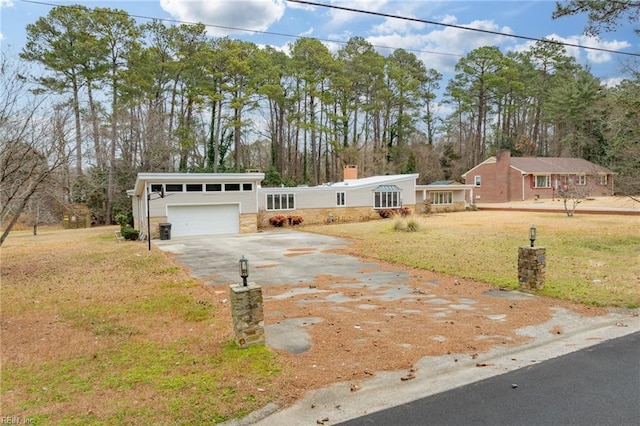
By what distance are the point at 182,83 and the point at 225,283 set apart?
91.8 ft

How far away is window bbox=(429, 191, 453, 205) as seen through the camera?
3209 centimetres

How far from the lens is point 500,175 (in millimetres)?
37062

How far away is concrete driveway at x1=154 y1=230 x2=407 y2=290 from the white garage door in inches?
64.3

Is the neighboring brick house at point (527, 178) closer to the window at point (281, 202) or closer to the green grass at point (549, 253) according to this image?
the green grass at point (549, 253)

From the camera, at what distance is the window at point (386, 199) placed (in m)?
27.9

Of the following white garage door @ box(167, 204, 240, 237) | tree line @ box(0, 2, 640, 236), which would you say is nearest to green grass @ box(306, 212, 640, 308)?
tree line @ box(0, 2, 640, 236)

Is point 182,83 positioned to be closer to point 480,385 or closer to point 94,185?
point 94,185

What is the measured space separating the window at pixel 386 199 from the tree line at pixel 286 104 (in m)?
8.62

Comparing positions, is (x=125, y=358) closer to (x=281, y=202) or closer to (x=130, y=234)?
(x=130, y=234)

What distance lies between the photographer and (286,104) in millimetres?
37656

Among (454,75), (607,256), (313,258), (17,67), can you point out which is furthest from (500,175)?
(17,67)

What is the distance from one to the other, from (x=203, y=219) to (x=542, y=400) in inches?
732

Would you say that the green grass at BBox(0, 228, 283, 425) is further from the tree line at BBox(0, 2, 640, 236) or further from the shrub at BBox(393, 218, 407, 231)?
the tree line at BBox(0, 2, 640, 236)

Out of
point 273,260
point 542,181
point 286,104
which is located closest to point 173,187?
point 273,260
